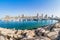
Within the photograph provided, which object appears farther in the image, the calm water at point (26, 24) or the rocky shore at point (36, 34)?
the calm water at point (26, 24)

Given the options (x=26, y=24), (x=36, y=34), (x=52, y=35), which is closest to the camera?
(x=52, y=35)

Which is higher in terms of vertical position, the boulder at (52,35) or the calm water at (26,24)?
the calm water at (26,24)

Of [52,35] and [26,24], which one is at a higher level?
[26,24]

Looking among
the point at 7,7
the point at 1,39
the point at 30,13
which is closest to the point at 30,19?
the point at 30,13

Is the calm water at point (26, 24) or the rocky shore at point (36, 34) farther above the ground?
the calm water at point (26, 24)

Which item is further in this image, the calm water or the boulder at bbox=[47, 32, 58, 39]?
the calm water

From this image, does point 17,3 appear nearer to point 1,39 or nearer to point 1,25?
point 1,25

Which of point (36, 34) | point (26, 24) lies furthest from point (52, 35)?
point (26, 24)

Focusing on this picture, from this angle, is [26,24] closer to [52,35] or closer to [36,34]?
[36,34]

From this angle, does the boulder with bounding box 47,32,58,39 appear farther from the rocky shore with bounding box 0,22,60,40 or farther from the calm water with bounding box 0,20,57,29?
the calm water with bounding box 0,20,57,29

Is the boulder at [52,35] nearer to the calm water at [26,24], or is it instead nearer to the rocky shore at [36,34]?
the rocky shore at [36,34]

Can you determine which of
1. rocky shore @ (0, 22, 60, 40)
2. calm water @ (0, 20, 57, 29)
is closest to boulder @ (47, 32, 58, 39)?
rocky shore @ (0, 22, 60, 40)

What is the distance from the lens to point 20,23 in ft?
14.3

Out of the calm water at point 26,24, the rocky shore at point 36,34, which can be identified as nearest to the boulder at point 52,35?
the rocky shore at point 36,34
